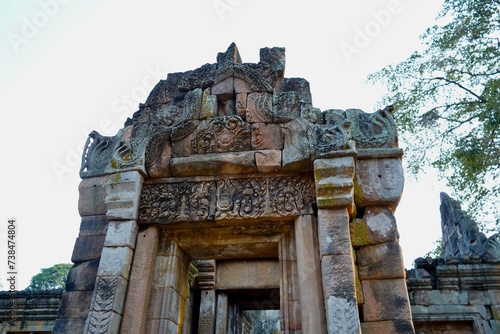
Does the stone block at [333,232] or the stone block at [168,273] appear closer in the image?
the stone block at [333,232]

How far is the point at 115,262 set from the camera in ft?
13.5

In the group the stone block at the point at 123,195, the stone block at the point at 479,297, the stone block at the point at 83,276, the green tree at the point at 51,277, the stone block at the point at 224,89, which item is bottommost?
the stone block at the point at 83,276

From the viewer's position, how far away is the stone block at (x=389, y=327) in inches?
144

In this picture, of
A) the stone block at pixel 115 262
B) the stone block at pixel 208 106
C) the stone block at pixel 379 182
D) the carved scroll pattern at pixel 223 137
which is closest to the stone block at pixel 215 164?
the carved scroll pattern at pixel 223 137

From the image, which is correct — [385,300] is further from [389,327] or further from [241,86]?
[241,86]

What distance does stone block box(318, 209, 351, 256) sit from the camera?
376 centimetres

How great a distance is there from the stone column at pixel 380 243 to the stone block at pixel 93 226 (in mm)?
3018

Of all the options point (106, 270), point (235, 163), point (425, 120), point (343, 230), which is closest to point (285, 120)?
point (235, 163)

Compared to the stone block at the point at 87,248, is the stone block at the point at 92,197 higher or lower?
higher

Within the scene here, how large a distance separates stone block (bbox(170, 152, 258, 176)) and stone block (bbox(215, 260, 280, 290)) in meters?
3.34

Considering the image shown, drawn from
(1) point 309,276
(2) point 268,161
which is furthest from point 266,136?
(1) point 309,276

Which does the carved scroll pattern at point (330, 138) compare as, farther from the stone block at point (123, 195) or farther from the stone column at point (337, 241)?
the stone block at point (123, 195)

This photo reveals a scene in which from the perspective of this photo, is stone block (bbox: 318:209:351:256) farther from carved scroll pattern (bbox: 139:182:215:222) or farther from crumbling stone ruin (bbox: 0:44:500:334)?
carved scroll pattern (bbox: 139:182:215:222)

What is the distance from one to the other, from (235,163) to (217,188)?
1.25 feet
